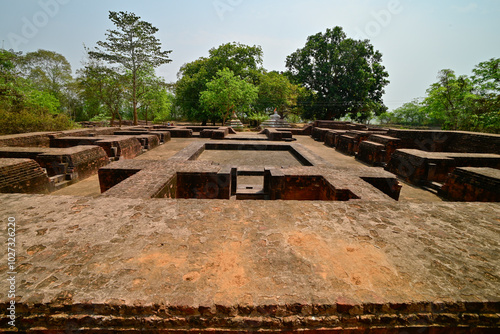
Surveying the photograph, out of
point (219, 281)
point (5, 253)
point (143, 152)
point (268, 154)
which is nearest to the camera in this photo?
point (219, 281)

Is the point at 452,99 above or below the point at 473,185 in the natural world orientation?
above

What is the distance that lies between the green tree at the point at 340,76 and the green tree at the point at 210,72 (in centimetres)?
754

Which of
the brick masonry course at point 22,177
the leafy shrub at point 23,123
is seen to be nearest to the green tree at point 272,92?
the leafy shrub at point 23,123

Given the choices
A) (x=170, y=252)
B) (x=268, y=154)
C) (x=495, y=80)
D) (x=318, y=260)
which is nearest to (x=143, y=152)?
(x=268, y=154)

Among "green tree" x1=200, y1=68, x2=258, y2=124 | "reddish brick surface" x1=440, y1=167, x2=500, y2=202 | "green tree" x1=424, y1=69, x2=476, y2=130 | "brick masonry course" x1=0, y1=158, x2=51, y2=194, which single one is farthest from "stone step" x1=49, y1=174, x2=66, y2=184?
"green tree" x1=424, y1=69, x2=476, y2=130

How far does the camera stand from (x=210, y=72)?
2731 cm

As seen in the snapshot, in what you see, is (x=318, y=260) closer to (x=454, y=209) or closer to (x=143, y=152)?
(x=454, y=209)

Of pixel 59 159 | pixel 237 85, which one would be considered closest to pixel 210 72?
pixel 237 85

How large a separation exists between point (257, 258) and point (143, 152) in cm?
1007

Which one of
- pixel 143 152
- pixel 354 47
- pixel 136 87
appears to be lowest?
pixel 143 152

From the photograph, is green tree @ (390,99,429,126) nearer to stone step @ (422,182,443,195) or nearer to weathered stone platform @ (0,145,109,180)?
stone step @ (422,182,443,195)

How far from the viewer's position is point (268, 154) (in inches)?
368

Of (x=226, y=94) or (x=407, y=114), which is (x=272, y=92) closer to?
(x=226, y=94)

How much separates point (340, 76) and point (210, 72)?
17.3 m
